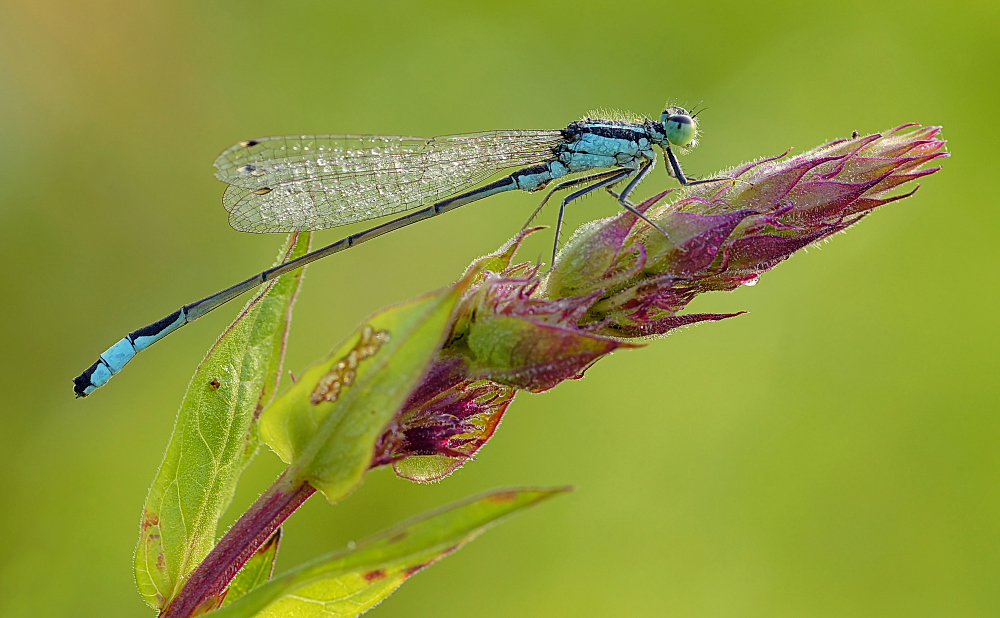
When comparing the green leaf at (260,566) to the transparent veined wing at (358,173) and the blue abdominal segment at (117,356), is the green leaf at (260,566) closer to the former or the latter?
the blue abdominal segment at (117,356)

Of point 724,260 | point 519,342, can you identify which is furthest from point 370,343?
point 724,260

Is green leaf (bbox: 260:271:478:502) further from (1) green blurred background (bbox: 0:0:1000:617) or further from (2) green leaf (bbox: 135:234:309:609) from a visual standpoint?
(1) green blurred background (bbox: 0:0:1000:617)

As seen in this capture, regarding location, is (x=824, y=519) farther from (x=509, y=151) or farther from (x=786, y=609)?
(x=509, y=151)

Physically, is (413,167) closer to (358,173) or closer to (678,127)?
(358,173)

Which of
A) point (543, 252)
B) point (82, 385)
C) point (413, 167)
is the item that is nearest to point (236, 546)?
point (82, 385)

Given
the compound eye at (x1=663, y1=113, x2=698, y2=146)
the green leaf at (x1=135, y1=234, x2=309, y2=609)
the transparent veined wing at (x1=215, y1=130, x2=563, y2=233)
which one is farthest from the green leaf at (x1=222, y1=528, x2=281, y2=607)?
the compound eye at (x1=663, y1=113, x2=698, y2=146)

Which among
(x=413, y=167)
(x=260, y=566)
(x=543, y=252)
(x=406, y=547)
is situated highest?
(x=413, y=167)
